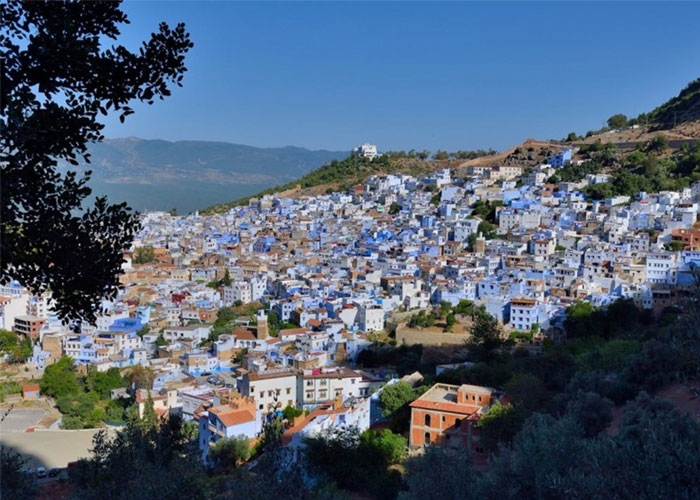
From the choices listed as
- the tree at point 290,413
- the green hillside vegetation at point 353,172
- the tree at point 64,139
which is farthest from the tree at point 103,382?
the green hillside vegetation at point 353,172

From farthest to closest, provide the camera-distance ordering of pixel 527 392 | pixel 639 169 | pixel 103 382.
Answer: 1. pixel 639 169
2. pixel 103 382
3. pixel 527 392

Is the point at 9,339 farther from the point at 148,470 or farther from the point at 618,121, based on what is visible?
the point at 618,121

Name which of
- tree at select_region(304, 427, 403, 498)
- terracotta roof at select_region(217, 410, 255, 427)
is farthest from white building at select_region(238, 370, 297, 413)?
tree at select_region(304, 427, 403, 498)

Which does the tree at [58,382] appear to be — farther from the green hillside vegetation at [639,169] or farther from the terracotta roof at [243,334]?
the green hillside vegetation at [639,169]

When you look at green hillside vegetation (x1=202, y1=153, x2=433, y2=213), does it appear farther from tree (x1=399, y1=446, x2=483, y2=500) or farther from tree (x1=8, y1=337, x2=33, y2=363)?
tree (x1=399, y1=446, x2=483, y2=500)

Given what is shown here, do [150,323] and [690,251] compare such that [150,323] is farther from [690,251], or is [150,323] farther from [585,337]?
[690,251]

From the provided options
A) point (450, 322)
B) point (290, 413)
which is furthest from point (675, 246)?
point (290, 413)
